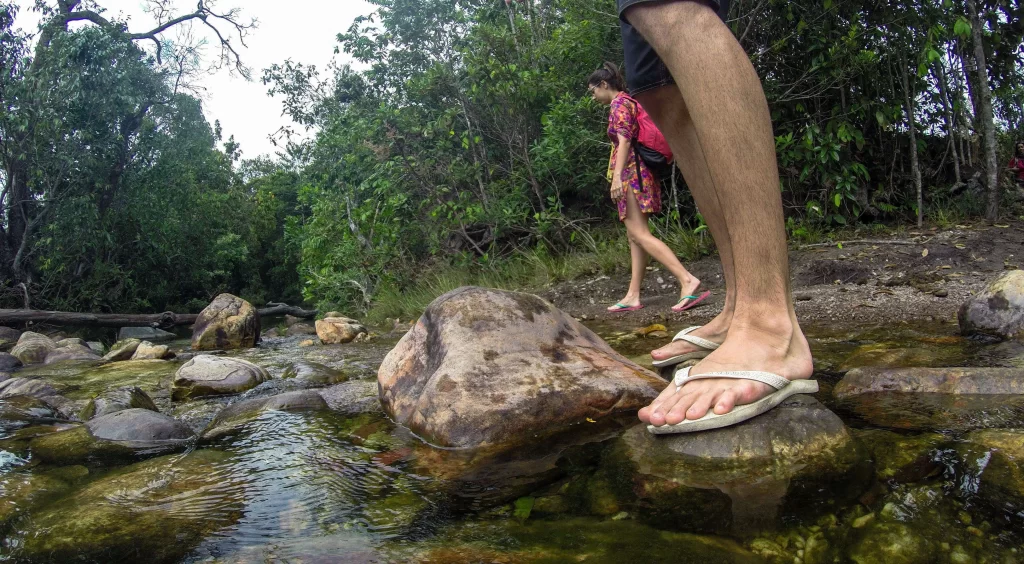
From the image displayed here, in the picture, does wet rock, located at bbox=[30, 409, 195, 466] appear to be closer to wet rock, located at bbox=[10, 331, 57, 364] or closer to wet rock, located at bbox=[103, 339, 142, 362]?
wet rock, located at bbox=[103, 339, 142, 362]

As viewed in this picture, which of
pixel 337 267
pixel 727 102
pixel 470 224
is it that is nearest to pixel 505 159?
pixel 470 224

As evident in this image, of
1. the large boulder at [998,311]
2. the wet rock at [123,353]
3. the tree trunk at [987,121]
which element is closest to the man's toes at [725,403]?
the large boulder at [998,311]

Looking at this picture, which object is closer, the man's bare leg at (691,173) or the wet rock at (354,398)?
the man's bare leg at (691,173)

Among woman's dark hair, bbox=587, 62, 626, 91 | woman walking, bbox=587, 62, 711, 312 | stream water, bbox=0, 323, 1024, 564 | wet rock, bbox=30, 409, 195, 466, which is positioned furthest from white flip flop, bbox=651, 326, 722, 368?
woman's dark hair, bbox=587, 62, 626, 91

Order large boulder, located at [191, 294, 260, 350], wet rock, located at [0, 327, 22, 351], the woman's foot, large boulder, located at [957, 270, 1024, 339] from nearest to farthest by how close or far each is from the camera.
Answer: large boulder, located at [957, 270, 1024, 339] → the woman's foot → large boulder, located at [191, 294, 260, 350] → wet rock, located at [0, 327, 22, 351]

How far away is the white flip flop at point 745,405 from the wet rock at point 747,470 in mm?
17

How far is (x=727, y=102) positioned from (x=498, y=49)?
660 centimetres

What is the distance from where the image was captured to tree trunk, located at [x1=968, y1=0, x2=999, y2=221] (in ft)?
17.9

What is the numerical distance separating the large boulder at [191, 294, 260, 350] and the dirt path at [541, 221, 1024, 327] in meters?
3.46

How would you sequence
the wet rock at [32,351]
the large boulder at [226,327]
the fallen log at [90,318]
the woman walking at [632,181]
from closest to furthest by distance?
the woman walking at [632,181] → the wet rock at [32,351] → the large boulder at [226,327] → the fallen log at [90,318]

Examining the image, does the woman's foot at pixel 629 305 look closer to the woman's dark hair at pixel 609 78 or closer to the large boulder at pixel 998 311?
the woman's dark hair at pixel 609 78

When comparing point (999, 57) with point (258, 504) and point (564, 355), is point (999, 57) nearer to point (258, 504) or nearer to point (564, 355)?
point (564, 355)

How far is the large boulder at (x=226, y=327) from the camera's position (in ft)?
22.6

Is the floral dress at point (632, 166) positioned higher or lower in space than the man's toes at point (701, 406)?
higher
